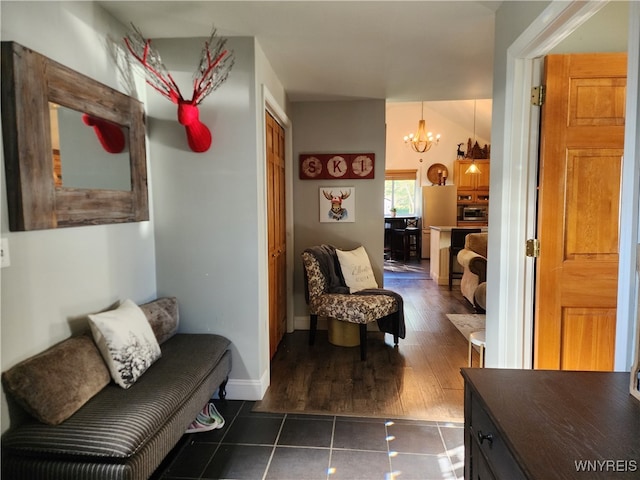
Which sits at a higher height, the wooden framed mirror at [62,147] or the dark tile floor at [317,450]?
the wooden framed mirror at [62,147]

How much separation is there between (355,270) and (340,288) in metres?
0.25

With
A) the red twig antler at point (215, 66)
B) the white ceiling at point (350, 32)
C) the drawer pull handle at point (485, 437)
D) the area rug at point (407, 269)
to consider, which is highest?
the white ceiling at point (350, 32)

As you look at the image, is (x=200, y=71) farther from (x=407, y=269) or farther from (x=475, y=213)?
(x=475, y=213)

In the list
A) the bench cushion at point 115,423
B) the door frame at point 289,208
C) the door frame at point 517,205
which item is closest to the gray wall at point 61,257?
the bench cushion at point 115,423

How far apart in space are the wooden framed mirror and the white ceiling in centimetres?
56

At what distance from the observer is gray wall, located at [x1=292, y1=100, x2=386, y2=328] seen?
3.84m

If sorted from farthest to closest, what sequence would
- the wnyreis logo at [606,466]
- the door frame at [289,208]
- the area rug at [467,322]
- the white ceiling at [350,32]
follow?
the area rug at [467,322], the door frame at [289,208], the white ceiling at [350,32], the wnyreis logo at [606,466]

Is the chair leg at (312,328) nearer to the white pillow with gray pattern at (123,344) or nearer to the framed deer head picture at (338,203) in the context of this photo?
the framed deer head picture at (338,203)

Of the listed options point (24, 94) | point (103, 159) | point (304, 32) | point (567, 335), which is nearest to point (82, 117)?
point (103, 159)

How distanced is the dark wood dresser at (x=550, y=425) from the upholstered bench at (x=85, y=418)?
1178mm

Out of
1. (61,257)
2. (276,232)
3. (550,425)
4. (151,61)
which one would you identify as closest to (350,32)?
(151,61)

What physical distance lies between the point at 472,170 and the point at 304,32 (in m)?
7.27

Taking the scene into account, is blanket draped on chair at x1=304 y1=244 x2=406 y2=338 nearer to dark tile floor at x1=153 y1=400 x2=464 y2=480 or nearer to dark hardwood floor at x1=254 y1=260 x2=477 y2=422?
dark hardwood floor at x1=254 y1=260 x2=477 y2=422

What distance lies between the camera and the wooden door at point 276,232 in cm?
310
